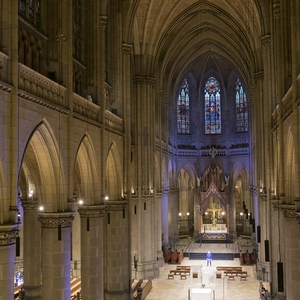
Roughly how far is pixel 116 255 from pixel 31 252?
5248 mm

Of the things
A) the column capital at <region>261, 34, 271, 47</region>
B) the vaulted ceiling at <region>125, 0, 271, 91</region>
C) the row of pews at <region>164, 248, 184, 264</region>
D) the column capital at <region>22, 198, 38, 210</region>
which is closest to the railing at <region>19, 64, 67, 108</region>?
the column capital at <region>22, 198, 38, 210</region>

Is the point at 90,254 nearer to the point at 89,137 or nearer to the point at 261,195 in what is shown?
the point at 89,137

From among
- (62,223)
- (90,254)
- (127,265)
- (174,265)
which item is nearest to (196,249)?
(174,265)

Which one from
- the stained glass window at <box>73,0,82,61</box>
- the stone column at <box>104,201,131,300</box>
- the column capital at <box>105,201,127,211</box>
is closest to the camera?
the stained glass window at <box>73,0,82,61</box>

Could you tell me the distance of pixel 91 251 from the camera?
22.1 meters

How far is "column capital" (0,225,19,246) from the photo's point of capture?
13.1 meters

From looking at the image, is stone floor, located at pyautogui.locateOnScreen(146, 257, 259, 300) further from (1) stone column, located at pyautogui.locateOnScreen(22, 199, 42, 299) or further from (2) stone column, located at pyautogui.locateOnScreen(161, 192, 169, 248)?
(2) stone column, located at pyautogui.locateOnScreen(161, 192, 169, 248)

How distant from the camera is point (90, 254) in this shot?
72.4ft

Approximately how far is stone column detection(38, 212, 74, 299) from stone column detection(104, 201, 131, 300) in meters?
8.33

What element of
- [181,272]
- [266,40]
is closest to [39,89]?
[266,40]

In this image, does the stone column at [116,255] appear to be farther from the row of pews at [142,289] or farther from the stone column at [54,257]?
the stone column at [54,257]

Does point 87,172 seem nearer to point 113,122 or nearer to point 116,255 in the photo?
point 113,122

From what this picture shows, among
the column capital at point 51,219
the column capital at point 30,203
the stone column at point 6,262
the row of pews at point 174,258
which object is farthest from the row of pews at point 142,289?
the stone column at point 6,262

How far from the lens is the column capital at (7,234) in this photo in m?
13.1
